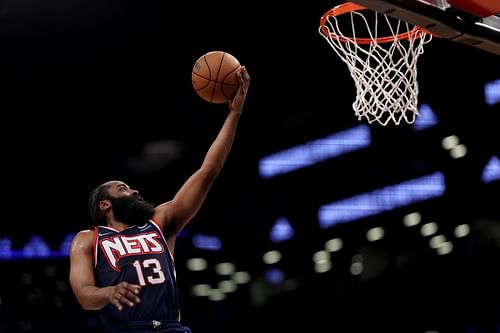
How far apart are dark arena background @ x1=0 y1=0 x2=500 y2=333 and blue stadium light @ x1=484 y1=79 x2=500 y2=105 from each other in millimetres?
30

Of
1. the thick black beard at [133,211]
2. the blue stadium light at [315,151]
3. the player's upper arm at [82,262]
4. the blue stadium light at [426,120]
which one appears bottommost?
the player's upper arm at [82,262]

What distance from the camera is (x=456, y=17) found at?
13.0 ft

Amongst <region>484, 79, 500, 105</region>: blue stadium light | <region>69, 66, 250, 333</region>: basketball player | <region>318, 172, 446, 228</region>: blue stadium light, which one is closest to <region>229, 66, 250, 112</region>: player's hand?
<region>69, 66, 250, 333</region>: basketball player

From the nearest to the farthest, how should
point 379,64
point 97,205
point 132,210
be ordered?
point 132,210 → point 97,205 → point 379,64

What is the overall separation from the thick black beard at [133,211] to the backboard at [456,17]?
1433 millimetres

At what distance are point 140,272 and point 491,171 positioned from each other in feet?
19.8

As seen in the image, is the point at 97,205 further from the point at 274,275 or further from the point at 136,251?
the point at 274,275

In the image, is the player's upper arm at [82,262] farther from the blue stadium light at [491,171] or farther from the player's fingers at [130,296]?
the blue stadium light at [491,171]

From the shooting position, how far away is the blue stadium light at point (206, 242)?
8391 mm

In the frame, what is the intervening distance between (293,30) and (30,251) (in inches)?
135

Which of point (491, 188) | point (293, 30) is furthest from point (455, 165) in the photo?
point (293, 30)

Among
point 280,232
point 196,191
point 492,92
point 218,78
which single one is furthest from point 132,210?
point 492,92

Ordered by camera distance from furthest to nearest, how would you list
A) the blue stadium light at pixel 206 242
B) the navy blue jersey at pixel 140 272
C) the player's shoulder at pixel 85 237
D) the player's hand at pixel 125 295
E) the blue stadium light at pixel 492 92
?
the blue stadium light at pixel 492 92, the blue stadium light at pixel 206 242, the player's shoulder at pixel 85 237, the navy blue jersey at pixel 140 272, the player's hand at pixel 125 295

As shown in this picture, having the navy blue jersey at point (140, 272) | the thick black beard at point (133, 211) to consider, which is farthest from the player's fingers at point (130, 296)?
the thick black beard at point (133, 211)
